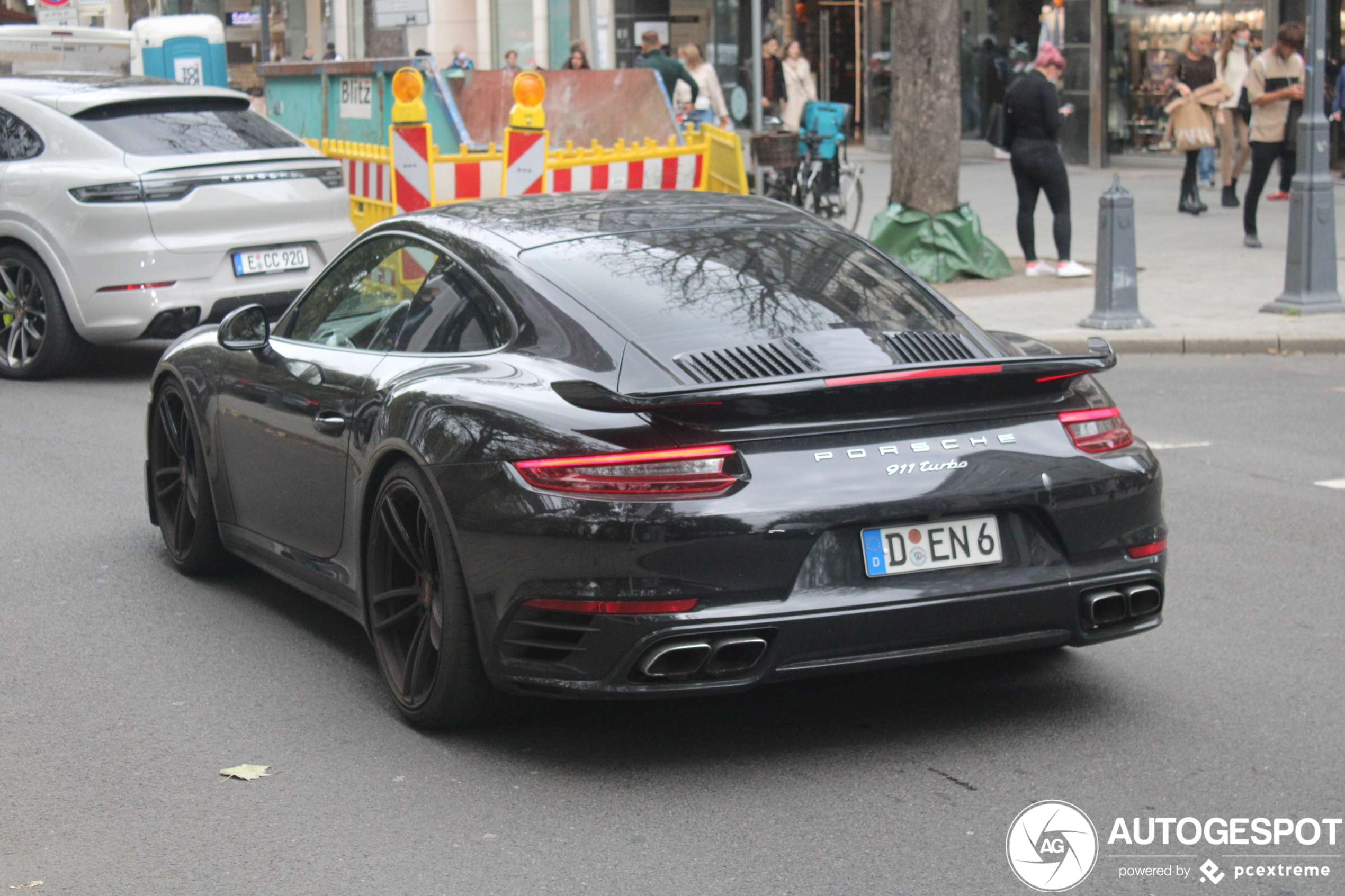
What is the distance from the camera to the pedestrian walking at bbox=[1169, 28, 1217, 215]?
1891 centimetres

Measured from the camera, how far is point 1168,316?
12.6 metres

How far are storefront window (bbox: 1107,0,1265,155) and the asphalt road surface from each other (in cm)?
2103

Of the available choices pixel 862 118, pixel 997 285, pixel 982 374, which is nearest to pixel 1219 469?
pixel 982 374

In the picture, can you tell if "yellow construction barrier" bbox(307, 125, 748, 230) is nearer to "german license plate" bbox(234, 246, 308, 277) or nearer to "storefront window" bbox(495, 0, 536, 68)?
"german license plate" bbox(234, 246, 308, 277)

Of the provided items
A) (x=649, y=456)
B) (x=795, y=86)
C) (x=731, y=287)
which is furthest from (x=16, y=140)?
(x=795, y=86)

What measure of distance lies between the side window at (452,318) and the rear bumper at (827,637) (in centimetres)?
96

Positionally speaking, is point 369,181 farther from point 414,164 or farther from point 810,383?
point 810,383

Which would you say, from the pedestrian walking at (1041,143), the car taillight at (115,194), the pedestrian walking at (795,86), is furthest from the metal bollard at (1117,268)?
the pedestrian walking at (795,86)

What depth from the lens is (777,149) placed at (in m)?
18.1

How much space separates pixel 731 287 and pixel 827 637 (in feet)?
3.70

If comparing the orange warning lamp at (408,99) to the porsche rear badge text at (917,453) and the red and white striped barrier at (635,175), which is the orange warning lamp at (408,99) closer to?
the red and white striped barrier at (635,175)

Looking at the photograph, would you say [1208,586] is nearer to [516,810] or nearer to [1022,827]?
[1022,827]

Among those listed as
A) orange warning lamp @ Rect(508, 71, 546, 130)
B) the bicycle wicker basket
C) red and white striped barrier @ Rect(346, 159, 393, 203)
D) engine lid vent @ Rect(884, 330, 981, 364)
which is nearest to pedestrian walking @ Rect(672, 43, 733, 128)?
the bicycle wicker basket

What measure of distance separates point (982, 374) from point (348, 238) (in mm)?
7584
